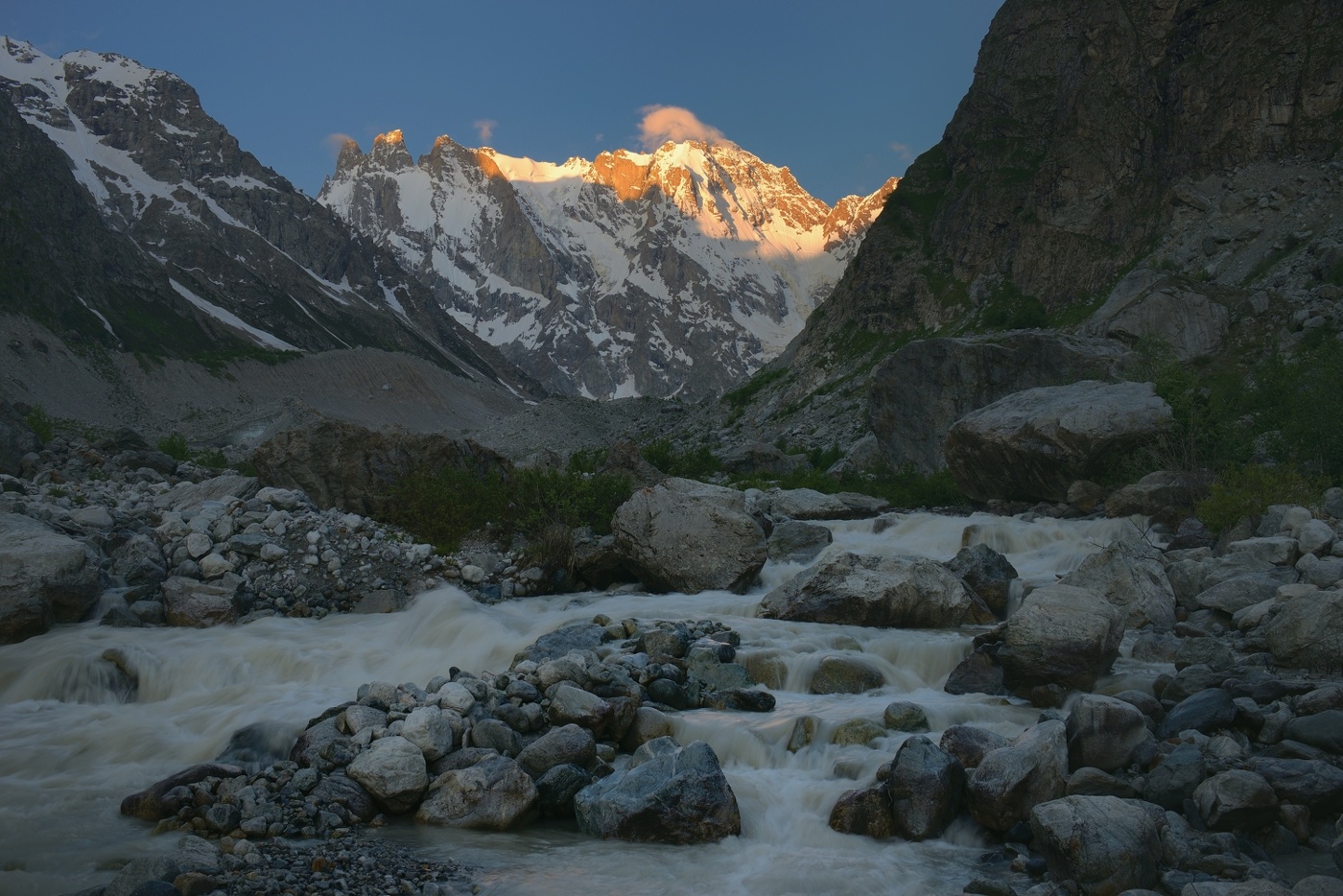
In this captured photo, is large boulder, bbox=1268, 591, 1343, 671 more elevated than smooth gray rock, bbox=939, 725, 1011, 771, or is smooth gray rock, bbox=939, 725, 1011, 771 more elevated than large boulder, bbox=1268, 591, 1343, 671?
large boulder, bbox=1268, 591, 1343, 671

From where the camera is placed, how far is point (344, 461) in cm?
2188

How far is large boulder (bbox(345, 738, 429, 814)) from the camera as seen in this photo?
8680mm

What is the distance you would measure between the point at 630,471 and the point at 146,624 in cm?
1394

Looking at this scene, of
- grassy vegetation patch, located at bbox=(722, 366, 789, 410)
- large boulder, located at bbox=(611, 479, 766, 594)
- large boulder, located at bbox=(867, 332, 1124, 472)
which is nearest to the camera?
large boulder, located at bbox=(611, 479, 766, 594)

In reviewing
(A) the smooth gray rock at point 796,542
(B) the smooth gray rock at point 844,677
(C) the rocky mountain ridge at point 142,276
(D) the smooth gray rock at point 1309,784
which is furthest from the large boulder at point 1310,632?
(C) the rocky mountain ridge at point 142,276

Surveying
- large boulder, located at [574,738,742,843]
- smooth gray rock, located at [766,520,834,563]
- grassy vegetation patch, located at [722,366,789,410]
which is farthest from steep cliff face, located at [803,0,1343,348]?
large boulder, located at [574,738,742,843]

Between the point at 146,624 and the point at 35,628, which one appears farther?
the point at 146,624

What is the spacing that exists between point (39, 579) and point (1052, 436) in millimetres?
20601

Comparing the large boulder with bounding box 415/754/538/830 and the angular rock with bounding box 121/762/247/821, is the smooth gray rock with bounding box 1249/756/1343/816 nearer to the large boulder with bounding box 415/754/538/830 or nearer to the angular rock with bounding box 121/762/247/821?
the large boulder with bounding box 415/754/538/830

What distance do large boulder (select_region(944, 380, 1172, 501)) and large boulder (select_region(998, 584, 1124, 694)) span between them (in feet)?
39.5

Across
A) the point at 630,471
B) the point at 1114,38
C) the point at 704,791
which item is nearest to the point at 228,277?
the point at 1114,38

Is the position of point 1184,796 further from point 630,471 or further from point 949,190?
point 949,190

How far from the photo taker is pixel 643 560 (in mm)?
17609

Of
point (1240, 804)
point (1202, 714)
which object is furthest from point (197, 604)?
point (1240, 804)
